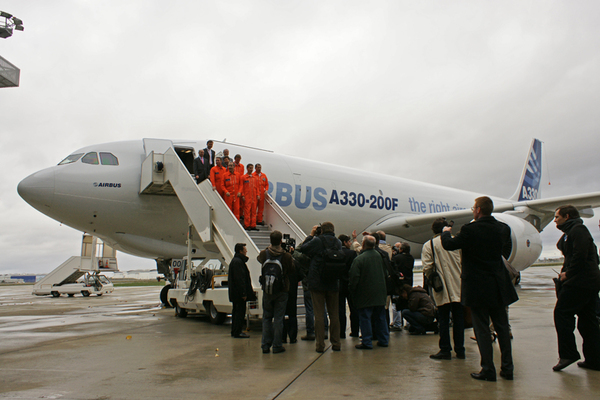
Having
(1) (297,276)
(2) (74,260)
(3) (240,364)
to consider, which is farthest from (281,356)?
(2) (74,260)

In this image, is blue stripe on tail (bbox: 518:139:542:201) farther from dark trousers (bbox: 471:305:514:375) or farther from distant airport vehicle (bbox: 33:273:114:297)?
distant airport vehicle (bbox: 33:273:114:297)

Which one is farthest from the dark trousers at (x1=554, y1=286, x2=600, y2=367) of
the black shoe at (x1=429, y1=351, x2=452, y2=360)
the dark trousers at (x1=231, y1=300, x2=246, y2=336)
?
the dark trousers at (x1=231, y1=300, x2=246, y2=336)

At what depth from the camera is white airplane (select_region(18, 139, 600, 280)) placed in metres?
7.85

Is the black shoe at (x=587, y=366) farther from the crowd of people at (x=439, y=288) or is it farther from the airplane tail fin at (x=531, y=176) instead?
the airplane tail fin at (x=531, y=176)

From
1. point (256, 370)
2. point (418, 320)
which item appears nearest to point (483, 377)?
point (256, 370)

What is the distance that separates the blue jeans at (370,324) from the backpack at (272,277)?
1.06 meters

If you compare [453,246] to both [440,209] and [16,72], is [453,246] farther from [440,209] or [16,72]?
[16,72]

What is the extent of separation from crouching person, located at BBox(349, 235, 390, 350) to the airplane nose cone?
6.19 metres

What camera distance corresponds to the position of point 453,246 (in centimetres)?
357

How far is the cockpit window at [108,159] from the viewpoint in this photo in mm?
8344

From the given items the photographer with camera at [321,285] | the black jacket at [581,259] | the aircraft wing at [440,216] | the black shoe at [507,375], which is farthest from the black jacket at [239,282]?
the aircraft wing at [440,216]

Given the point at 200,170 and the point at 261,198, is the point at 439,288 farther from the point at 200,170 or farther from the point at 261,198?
the point at 200,170

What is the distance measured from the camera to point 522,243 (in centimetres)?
1045

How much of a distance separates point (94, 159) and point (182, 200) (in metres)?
2.40
